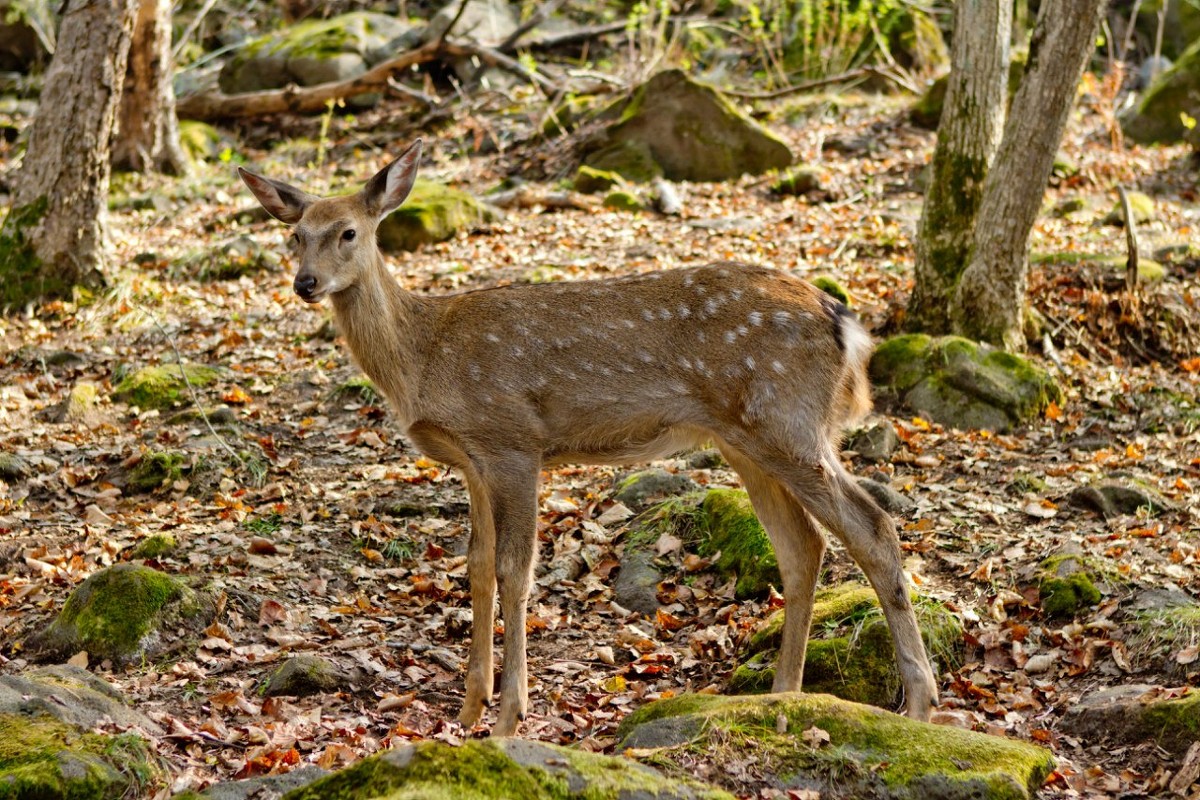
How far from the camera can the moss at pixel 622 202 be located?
15336 mm

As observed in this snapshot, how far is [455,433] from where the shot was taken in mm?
6586

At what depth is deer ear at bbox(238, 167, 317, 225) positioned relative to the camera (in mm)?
7121

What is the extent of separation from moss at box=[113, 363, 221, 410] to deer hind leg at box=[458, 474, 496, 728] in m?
4.24

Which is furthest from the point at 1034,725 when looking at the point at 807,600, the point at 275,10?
the point at 275,10

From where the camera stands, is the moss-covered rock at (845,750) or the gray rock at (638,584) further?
the gray rock at (638,584)

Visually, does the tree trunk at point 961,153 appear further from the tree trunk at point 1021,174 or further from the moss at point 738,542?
the moss at point 738,542

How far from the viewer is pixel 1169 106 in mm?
18297

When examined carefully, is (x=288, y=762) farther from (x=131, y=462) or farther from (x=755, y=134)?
(x=755, y=134)

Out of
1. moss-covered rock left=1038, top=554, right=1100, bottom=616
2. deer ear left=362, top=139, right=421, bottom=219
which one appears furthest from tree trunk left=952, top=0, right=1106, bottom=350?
deer ear left=362, top=139, right=421, bottom=219

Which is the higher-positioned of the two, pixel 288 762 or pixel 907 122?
pixel 907 122

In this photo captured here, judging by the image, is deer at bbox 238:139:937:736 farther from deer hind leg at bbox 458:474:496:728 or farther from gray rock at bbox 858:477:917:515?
gray rock at bbox 858:477:917:515

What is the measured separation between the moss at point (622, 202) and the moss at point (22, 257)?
6.29m

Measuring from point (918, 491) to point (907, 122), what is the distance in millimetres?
10939

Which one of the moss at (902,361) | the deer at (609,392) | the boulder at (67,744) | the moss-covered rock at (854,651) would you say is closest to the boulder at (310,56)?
the moss at (902,361)
